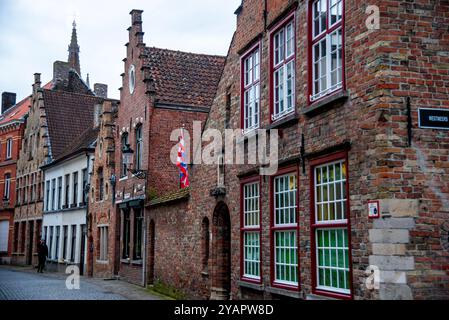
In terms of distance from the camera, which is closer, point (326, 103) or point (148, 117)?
point (326, 103)

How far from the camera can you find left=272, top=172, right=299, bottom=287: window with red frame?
1091cm

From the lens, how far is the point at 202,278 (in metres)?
15.5

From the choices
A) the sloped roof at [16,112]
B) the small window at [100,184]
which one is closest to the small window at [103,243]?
the small window at [100,184]

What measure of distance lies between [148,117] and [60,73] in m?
27.7

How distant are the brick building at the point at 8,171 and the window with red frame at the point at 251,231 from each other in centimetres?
3556

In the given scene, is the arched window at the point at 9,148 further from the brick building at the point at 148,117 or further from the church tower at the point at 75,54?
the church tower at the point at 75,54

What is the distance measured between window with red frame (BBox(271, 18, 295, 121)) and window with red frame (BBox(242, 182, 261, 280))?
1.90 metres

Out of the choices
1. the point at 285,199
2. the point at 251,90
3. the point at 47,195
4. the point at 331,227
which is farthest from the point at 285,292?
the point at 47,195

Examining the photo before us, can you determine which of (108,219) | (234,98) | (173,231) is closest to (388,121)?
(234,98)

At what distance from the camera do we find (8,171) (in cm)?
4697

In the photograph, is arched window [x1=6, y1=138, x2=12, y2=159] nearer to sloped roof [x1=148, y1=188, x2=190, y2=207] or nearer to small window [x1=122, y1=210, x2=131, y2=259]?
small window [x1=122, y1=210, x2=131, y2=259]

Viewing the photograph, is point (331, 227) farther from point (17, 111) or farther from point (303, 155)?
point (17, 111)

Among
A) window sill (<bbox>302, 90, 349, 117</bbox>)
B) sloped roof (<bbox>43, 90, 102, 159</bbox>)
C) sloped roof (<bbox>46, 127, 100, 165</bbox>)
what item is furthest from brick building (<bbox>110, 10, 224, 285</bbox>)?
sloped roof (<bbox>43, 90, 102, 159</bbox>)

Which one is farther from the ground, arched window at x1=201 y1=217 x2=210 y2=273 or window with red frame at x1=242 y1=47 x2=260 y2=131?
window with red frame at x1=242 y1=47 x2=260 y2=131
